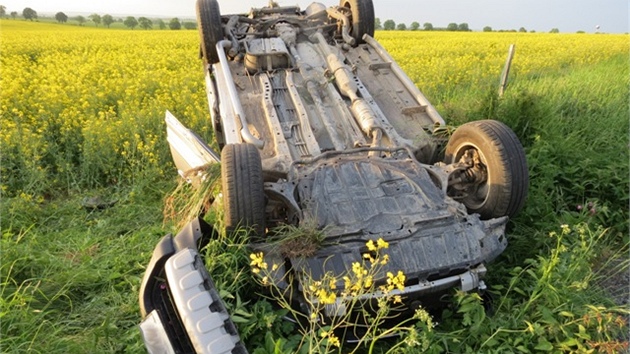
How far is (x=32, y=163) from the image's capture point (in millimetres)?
4801

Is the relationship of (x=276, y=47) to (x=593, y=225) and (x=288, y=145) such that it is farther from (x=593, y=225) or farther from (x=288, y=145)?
(x=593, y=225)

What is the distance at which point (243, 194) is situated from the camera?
2.72 meters

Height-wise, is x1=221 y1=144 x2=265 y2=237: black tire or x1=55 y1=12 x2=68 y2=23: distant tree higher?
x1=55 y1=12 x2=68 y2=23: distant tree

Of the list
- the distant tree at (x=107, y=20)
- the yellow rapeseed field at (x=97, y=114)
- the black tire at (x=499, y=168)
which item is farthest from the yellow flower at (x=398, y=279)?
the distant tree at (x=107, y=20)

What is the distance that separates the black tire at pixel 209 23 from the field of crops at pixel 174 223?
4.25 feet

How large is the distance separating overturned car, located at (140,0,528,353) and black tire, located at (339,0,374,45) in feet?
0.12

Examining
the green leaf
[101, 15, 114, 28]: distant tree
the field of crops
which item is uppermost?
[101, 15, 114, 28]: distant tree

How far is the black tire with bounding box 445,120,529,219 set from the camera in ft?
10.2

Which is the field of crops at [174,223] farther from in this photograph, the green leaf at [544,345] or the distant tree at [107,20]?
the distant tree at [107,20]

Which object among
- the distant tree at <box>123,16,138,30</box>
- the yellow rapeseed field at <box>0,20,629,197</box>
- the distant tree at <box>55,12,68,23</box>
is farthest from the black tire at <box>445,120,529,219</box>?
the distant tree at <box>55,12,68,23</box>

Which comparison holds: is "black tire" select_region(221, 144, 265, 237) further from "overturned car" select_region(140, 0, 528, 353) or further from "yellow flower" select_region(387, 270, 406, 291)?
"yellow flower" select_region(387, 270, 406, 291)

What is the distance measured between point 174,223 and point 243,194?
126cm

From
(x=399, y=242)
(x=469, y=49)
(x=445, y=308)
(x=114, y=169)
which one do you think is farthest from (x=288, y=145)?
(x=469, y=49)

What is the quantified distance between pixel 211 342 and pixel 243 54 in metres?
3.47
